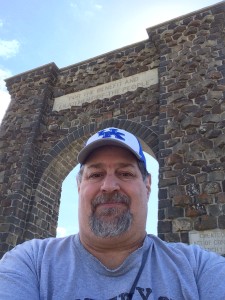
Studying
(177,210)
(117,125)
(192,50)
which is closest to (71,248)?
(177,210)

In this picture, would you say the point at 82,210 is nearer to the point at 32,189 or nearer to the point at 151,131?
the point at 151,131

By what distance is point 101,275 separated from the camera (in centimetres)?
144

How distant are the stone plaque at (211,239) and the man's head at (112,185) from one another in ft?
10.8

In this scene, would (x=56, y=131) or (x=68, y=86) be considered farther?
(x=68, y=86)

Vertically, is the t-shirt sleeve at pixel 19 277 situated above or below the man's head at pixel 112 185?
below

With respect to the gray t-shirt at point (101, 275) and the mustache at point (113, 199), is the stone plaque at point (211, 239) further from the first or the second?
the mustache at point (113, 199)

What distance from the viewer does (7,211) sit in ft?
23.3

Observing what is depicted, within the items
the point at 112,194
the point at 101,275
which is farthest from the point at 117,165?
the point at 101,275

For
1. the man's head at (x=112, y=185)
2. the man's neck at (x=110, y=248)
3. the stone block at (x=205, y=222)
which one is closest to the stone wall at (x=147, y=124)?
the stone block at (x=205, y=222)

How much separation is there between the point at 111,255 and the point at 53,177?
651cm

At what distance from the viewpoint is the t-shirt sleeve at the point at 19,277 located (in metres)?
1.27

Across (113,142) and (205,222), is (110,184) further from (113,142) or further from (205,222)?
(205,222)

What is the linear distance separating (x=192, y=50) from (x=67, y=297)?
656 centimetres

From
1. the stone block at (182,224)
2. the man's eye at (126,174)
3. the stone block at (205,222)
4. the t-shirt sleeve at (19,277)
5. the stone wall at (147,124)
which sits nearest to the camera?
the t-shirt sleeve at (19,277)
